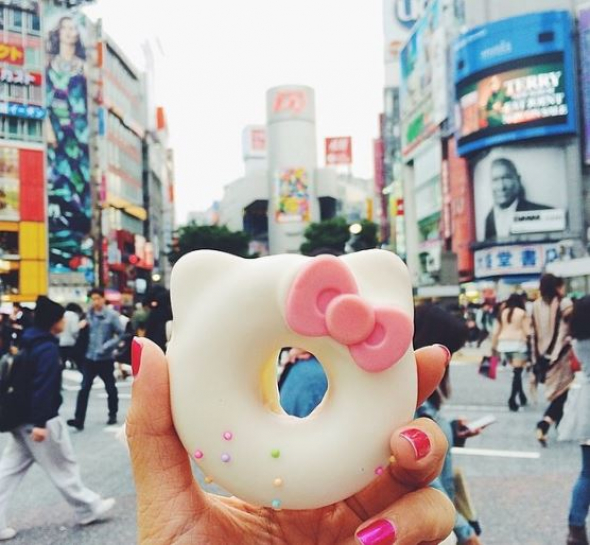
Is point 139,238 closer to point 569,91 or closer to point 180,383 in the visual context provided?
point 569,91

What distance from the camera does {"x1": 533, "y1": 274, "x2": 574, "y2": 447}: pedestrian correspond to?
273 inches

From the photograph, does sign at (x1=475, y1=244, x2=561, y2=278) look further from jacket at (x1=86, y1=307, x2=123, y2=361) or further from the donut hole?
the donut hole

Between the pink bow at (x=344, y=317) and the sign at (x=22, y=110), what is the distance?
43.5 m

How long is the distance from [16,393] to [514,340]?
6540 mm

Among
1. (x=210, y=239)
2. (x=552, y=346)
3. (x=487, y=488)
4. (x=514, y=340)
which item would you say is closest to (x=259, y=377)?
(x=487, y=488)

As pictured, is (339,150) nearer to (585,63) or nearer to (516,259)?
(516,259)

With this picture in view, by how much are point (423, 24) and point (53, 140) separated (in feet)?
77.6

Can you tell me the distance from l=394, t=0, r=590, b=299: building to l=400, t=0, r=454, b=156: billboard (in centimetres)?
108

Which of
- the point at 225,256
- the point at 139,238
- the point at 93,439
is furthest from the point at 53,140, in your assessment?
the point at 225,256

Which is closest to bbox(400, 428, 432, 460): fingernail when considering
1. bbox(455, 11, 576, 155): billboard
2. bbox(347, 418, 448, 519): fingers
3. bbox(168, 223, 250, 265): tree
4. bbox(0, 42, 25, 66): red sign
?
bbox(347, 418, 448, 519): fingers

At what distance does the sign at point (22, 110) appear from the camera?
135 ft

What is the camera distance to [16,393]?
4824 mm

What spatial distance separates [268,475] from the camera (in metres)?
1.69

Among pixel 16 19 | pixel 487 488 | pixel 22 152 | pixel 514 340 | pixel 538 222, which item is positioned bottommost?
pixel 487 488
